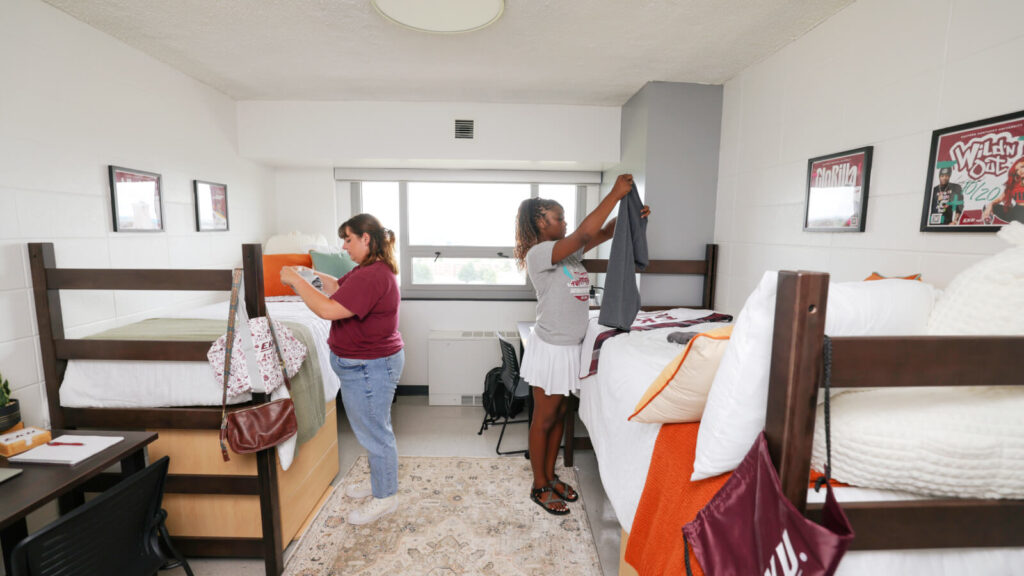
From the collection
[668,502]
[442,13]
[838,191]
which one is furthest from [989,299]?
[442,13]

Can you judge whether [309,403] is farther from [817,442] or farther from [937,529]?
[937,529]

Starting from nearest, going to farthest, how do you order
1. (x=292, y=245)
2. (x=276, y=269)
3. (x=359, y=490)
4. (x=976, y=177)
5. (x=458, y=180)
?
(x=976, y=177)
(x=359, y=490)
(x=276, y=269)
(x=292, y=245)
(x=458, y=180)

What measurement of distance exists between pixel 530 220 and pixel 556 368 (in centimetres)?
74

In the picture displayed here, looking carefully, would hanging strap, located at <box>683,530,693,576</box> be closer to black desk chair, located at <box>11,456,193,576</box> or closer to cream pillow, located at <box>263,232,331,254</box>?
black desk chair, located at <box>11,456,193,576</box>

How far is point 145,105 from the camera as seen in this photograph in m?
2.23

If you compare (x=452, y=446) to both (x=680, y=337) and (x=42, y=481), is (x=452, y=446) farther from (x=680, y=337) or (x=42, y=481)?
(x=42, y=481)

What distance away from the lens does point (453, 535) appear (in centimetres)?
197

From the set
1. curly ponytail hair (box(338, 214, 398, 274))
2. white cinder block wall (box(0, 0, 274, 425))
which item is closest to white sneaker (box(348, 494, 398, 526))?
curly ponytail hair (box(338, 214, 398, 274))

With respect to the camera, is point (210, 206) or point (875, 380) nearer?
point (875, 380)

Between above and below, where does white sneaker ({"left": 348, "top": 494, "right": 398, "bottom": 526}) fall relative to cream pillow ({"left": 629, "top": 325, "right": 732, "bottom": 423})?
below

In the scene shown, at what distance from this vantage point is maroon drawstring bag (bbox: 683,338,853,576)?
0.60 meters

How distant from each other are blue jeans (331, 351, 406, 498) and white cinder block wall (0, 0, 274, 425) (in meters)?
1.11

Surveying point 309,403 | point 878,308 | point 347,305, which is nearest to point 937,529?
point 878,308

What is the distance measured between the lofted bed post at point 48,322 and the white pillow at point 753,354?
2267mm
